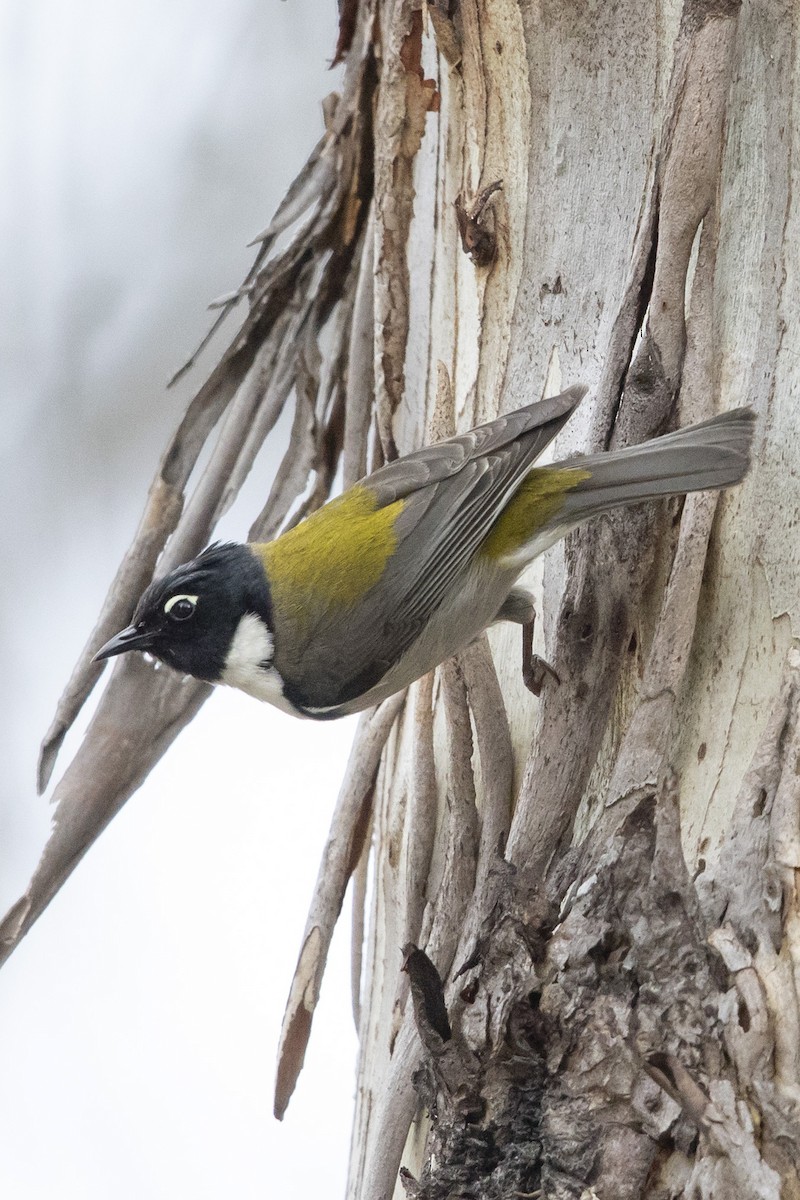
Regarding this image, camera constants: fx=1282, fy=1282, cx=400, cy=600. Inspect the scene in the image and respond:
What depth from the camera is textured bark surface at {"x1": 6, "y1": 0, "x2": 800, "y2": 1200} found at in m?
1.89

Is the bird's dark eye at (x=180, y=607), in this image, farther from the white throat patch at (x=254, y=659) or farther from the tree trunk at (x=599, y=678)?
the tree trunk at (x=599, y=678)

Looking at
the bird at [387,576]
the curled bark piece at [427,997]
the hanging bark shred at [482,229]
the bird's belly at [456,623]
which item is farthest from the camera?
the hanging bark shred at [482,229]

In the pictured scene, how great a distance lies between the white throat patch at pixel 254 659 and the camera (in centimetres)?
315

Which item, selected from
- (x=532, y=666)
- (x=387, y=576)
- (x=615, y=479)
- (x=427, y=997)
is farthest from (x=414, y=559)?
(x=427, y=997)

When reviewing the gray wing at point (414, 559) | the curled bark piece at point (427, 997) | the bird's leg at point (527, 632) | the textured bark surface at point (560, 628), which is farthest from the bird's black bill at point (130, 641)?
the curled bark piece at point (427, 997)

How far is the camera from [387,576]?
2.98m

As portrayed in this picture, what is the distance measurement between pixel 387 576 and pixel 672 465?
80 centimetres

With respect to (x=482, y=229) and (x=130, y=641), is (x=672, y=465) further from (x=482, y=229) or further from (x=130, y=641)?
(x=130, y=641)

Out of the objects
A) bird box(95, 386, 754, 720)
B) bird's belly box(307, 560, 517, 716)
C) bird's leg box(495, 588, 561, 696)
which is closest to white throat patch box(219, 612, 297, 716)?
bird box(95, 386, 754, 720)

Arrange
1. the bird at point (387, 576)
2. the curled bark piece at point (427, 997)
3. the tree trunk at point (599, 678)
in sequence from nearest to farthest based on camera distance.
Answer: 1. the tree trunk at point (599, 678)
2. the curled bark piece at point (427, 997)
3. the bird at point (387, 576)

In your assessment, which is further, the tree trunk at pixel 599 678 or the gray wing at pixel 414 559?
the gray wing at pixel 414 559

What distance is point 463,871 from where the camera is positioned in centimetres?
251

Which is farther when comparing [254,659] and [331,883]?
[254,659]

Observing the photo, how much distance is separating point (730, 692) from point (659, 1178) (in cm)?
79
